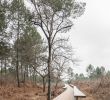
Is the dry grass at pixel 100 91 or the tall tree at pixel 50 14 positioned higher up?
the tall tree at pixel 50 14

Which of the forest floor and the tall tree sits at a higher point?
the tall tree

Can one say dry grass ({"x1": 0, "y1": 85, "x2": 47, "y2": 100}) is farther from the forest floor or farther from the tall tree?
the tall tree

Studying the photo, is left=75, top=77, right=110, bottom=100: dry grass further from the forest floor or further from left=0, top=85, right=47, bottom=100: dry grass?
left=0, top=85, right=47, bottom=100: dry grass

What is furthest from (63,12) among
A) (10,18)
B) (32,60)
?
(10,18)

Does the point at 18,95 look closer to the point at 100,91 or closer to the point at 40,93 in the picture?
the point at 40,93

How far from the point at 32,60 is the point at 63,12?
4312 mm

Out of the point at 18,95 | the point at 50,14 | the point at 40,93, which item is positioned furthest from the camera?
the point at 40,93

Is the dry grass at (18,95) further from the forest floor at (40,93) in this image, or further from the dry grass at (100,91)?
the dry grass at (100,91)

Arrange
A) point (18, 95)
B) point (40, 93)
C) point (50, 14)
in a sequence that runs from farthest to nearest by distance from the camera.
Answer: point (40, 93) → point (18, 95) → point (50, 14)

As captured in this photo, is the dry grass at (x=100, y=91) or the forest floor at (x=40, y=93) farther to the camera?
the forest floor at (x=40, y=93)

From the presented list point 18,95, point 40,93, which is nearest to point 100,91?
point 18,95

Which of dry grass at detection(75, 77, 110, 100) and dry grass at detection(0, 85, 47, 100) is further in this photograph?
dry grass at detection(0, 85, 47, 100)

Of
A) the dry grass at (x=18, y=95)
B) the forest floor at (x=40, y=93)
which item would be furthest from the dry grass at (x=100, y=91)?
the dry grass at (x=18, y=95)

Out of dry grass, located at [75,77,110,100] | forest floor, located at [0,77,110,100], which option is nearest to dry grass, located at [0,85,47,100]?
forest floor, located at [0,77,110,100]
